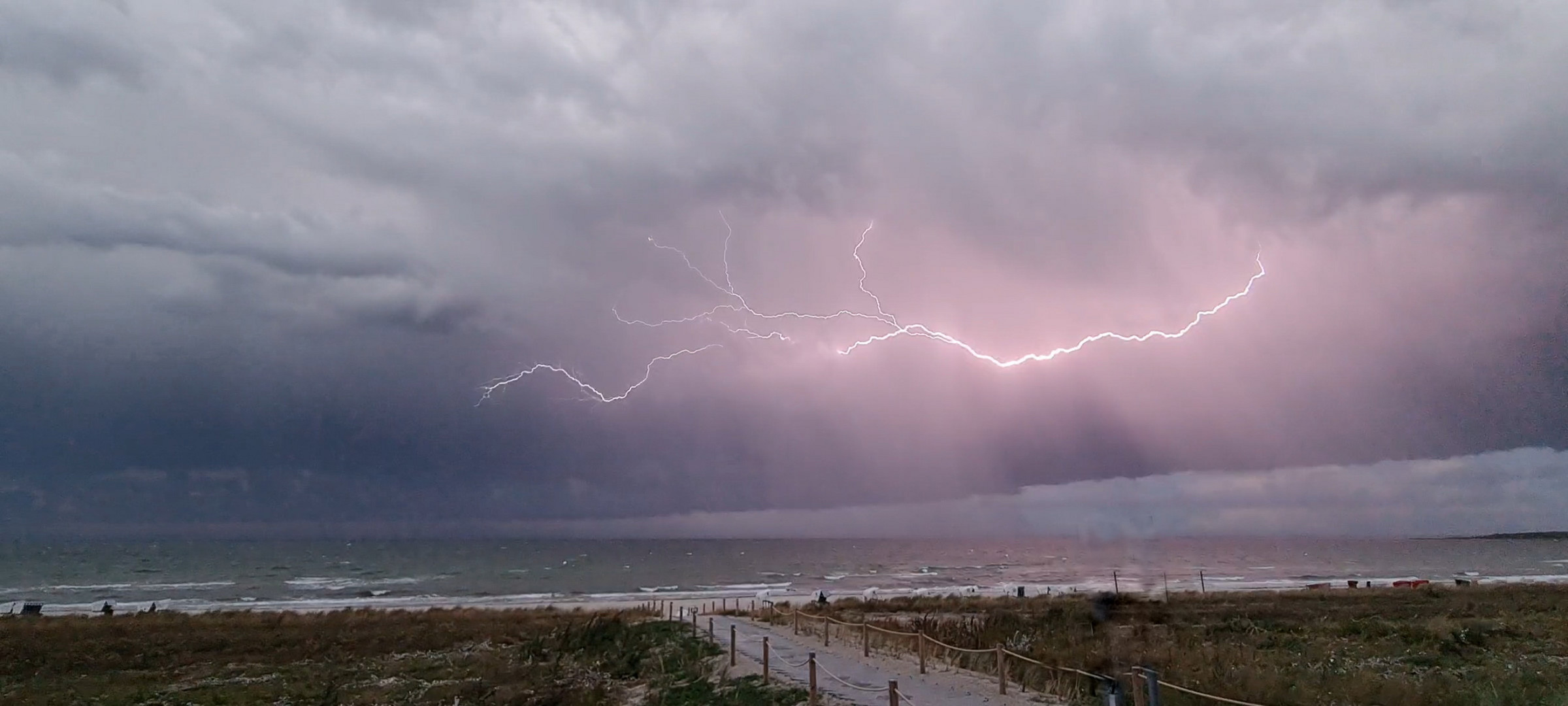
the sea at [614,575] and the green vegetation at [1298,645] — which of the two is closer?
the green vegetation at [1298,645]

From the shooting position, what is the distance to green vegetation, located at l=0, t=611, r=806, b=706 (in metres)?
18.7

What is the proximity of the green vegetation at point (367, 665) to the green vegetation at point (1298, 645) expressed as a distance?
6.00m

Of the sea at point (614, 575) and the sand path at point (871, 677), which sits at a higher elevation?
the sand path at point (871, 677)

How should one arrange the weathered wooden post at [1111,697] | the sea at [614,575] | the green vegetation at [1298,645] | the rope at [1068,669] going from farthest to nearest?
1. the sea at [614,575]
2. the rope at [1068,669]
3. the green vegetation at [1298,645]
4. the weathered wooden post at [1111,697]

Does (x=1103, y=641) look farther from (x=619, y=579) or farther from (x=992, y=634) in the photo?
(x=619, y=579)

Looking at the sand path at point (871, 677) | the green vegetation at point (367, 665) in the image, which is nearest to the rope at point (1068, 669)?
the sand path at point (871, 677)

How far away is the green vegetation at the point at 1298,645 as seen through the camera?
47.1 ft

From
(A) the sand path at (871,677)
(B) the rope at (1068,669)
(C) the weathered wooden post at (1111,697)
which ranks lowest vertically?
(A) the sand path at (871,677)

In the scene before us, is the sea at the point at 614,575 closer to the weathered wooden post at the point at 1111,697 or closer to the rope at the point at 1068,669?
the rope at the point at 1068,669

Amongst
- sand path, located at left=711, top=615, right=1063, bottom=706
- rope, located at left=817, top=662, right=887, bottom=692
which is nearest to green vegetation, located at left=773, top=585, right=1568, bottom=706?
sand path, located at left=711, top=615, right=1063, bottom=706

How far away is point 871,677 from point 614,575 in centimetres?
8343

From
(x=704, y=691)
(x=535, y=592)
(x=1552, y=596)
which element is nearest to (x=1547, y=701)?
(x=704, y=691)

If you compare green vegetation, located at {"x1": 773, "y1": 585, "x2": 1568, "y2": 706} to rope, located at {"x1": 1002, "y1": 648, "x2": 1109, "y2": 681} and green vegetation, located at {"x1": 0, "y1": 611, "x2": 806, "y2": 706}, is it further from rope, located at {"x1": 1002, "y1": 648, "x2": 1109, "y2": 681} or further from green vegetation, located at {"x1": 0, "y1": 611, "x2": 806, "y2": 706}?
green vegetation, located at {"x1": 0, "y1": 611, "x2": 806, "y2": 706}

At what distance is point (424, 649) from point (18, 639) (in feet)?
57.7
